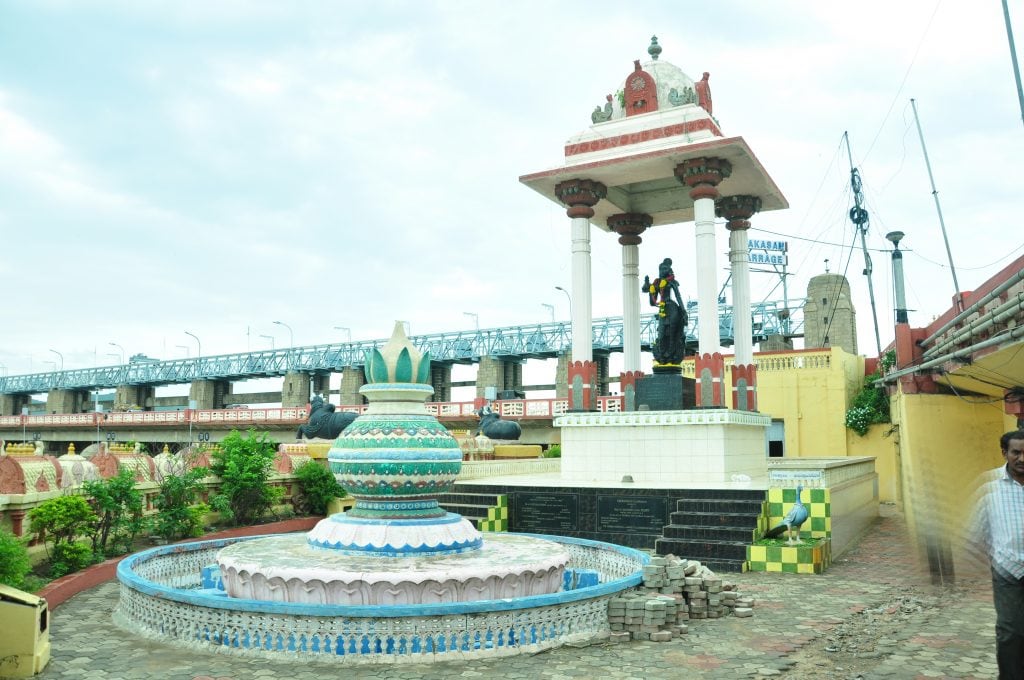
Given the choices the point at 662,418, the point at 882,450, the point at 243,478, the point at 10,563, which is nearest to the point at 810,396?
the point at 882,450

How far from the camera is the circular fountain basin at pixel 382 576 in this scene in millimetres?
7160

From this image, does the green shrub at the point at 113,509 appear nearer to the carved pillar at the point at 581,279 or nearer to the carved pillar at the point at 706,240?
the carved pillar at the point at 581,279

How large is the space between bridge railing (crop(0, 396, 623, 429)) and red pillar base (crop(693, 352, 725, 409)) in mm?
12643

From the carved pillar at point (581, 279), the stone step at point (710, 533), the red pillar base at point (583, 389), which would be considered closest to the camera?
the stone step at point (710, 533)

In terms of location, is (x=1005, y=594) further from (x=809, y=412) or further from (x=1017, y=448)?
(x=809, y=412)

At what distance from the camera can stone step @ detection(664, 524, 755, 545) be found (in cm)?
1224

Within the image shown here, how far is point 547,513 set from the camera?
14594mm

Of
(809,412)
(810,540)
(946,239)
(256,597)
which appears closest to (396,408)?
(256,597)

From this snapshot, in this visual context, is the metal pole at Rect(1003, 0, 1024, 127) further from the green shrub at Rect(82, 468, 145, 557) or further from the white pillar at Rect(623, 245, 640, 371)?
the green shrub at Rect(82, 468, 145, 557)

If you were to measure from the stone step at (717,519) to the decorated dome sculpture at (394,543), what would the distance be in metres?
4.19

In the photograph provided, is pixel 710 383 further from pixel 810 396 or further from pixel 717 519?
pixel 810 396

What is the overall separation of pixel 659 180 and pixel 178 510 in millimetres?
14451

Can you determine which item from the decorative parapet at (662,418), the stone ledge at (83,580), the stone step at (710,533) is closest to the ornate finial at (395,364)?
the stone ledge at (83,580)

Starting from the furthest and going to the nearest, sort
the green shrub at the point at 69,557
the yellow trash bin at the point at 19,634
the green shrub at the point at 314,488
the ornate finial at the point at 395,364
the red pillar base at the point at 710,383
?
1. the red pillar base at the point at 710,383
2. the green shrub at the point at 314,488
3. the green shrub at the point at 69,557
4. the ornate finial at the point at 395,364
5. the yellow trash bin at the point at 19,634
